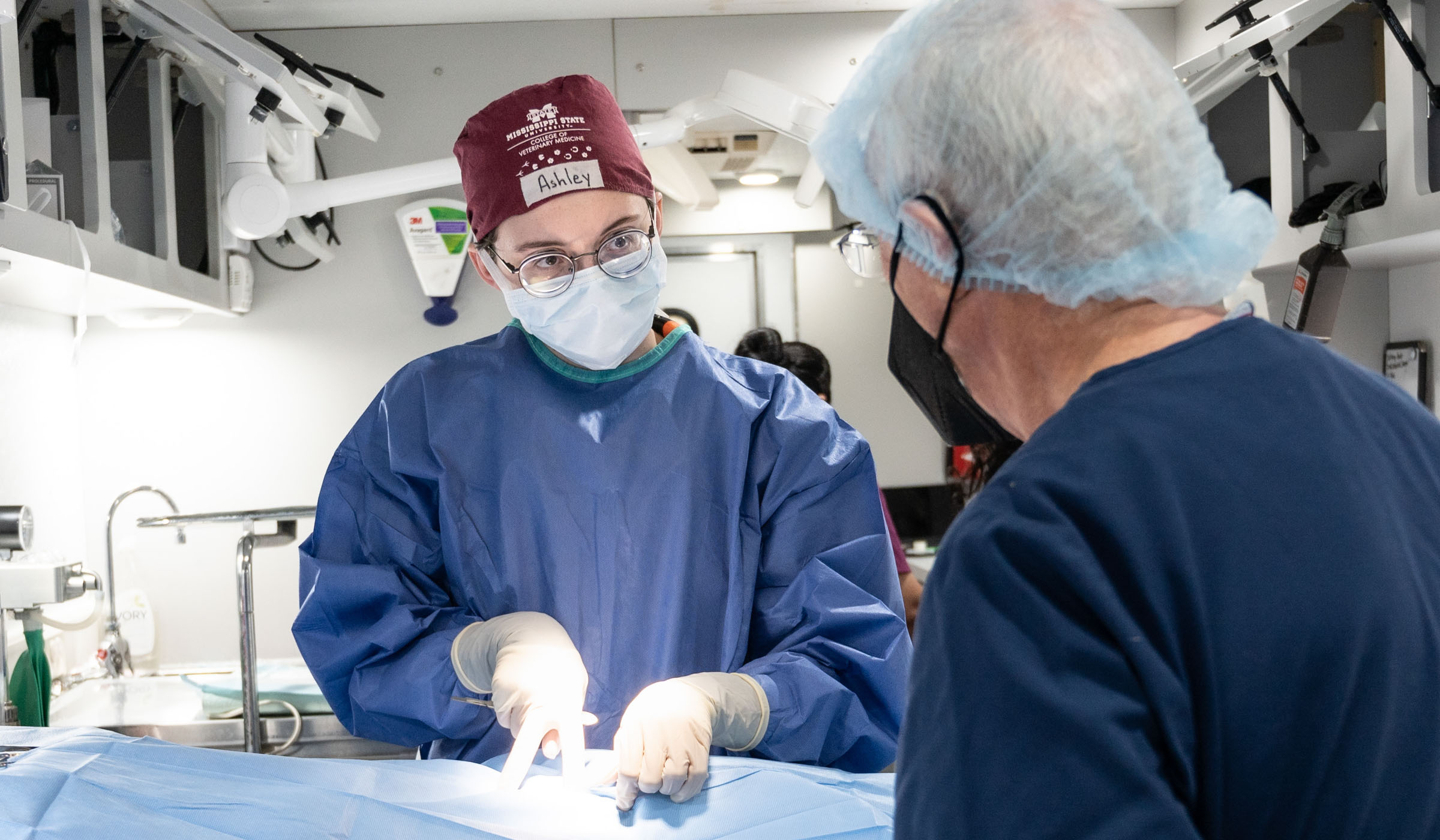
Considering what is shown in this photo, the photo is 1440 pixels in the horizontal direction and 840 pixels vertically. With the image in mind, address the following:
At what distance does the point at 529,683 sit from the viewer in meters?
1.14

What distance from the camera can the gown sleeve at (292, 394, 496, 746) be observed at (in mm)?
1259

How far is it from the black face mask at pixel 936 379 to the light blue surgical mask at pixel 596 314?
514 millimetres

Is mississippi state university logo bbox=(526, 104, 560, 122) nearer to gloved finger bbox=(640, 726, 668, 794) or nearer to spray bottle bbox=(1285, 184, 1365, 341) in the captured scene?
gloved finger bbox=(640, 726, 668, 794)

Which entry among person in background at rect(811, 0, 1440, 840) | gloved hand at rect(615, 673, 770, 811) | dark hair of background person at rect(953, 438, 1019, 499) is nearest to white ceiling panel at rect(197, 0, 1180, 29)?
dark hair of background person at rect(953, 438, 1019, 499)

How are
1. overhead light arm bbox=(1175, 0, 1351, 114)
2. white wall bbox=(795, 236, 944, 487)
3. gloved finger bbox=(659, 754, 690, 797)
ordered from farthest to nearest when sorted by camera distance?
white wall bbox=(795, 236, 944, 487) < overhead light arm bbox=(1175, 0, 1351, 114) < gloved finger bbox=(659, 754, 690, 797)

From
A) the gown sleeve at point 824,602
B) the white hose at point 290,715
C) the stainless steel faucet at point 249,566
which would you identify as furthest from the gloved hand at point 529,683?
the white hose at point 290,715

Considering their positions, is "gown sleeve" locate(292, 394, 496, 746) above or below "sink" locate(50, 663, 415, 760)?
above

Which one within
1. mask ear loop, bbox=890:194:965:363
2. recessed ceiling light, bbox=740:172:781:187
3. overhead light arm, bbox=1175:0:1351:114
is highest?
recessed ceiling light, bbox=740:172:781:187

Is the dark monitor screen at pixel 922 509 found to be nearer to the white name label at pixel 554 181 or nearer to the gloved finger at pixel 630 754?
the white name label at pixel 554 181

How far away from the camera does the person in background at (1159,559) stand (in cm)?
55

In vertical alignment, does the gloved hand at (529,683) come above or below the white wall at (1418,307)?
below

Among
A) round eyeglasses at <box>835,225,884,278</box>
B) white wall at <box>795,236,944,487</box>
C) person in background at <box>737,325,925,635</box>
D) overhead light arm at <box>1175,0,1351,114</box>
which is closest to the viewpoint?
round eyeglasses at <box>835,225,884,278</box>

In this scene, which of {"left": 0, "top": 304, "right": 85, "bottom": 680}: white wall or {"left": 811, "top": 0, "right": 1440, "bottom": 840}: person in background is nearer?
{"left": 811, "top": 0, "right": 1440, "bottom": 840}: person in background

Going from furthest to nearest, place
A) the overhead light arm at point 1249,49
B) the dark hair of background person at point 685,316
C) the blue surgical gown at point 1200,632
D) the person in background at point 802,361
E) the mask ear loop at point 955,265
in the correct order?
the dark hair of background person at point 685,316 < the person in background at point 802,361 < the overhead light arm at point 1249,49 < the mask ear loop at point 955,265 < the blue surgical gown at point 1200,632
